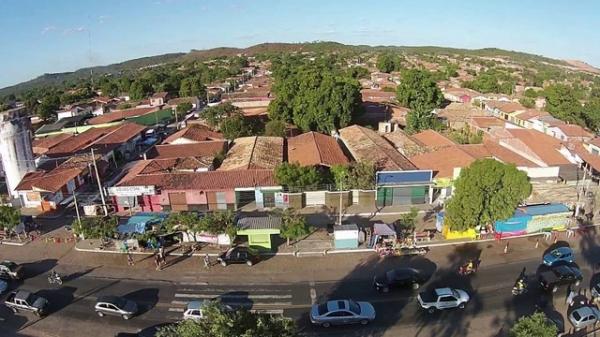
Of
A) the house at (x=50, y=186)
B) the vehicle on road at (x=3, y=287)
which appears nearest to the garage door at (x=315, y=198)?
the vehicle on road at (x=3, y=287)

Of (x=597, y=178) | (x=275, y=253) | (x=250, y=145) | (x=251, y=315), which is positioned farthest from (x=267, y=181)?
(x=597, y=178)

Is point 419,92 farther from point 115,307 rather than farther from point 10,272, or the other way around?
point 10,272

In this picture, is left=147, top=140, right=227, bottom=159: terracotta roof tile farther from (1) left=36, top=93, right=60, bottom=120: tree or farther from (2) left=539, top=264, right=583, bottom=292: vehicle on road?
(1) left=36, top=93, right=60, bottom=120: tree

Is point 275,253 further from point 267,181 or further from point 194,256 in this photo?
point 267,181

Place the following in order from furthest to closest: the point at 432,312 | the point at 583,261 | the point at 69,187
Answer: the point at 69,187 < the point at 583,261 < the point at 432,312

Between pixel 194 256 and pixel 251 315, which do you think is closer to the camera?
pixel 251 315

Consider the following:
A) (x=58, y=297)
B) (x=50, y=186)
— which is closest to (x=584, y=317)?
(x=58, y=297)

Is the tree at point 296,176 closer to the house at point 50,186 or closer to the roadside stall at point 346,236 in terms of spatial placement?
the roadside stall at point 346,236
